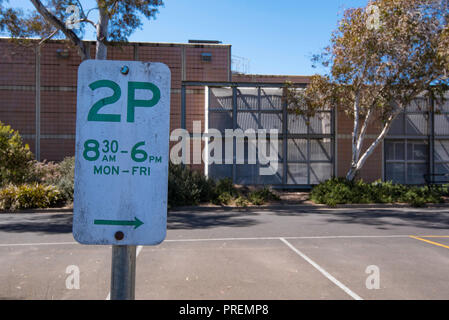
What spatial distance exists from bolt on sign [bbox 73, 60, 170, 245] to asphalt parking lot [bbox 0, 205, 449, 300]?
3.25 metres

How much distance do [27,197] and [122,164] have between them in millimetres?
13673

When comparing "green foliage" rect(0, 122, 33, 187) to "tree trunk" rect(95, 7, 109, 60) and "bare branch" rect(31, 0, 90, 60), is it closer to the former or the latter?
"bare branch" rect(31, 0, 90, 60)

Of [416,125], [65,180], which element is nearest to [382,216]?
[416,125]

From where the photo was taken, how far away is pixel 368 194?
15.4m

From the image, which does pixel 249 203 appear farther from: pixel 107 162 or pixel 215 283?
pixel 107 162

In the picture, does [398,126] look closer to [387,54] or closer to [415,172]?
[415,172]

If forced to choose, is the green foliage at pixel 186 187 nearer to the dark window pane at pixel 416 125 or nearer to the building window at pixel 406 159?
the building window at pixel 406 159

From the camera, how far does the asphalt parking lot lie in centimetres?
459

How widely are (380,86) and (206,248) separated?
11.9 meters

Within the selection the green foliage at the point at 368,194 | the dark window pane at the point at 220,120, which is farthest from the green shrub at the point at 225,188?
the green foliage at the point at 368,194

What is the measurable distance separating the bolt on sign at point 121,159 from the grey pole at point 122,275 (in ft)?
0.20

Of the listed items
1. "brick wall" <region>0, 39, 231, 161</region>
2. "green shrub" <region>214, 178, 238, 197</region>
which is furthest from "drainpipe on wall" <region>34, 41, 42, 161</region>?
"green shrub" <region>214, 178, 238, 197</region>

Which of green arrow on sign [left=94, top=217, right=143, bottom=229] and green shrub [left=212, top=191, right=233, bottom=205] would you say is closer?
green arrow on sign [left=94, top=217, right=143, bottom=229]
